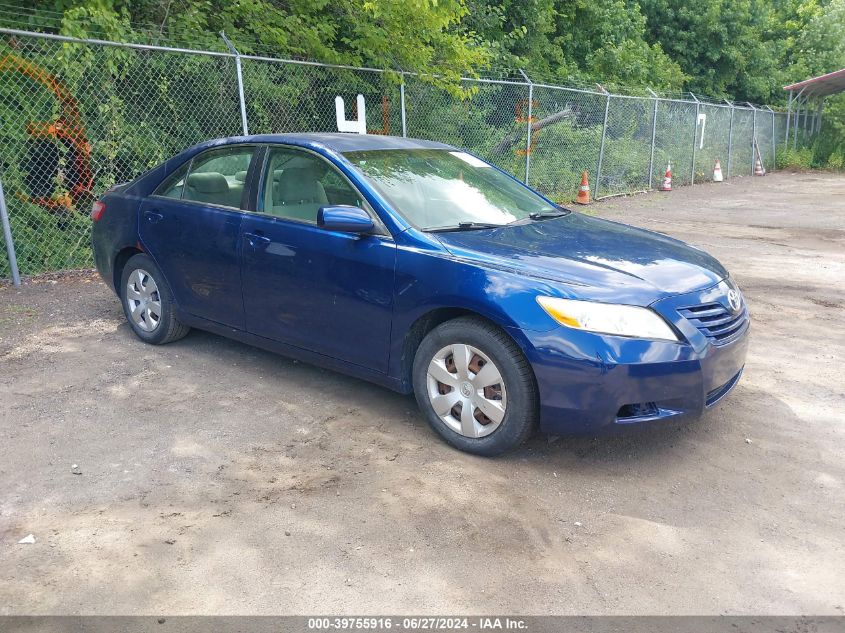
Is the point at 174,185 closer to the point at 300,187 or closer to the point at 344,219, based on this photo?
the point at 300,187

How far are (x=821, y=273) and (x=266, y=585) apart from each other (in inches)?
318

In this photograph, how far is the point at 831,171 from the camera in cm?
2961

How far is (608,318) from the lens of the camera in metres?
3.65

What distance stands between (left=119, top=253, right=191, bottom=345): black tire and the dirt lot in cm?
15

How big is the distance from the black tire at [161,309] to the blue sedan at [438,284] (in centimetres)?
2

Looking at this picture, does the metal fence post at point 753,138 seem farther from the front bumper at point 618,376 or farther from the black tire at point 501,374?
the black tire at point 501,374

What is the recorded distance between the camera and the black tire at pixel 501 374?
3.76 meters

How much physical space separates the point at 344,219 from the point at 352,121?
22.6 ft

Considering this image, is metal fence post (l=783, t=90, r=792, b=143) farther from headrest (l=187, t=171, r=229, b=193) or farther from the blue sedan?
headrest (l=187, t=171, r=229, b=193)

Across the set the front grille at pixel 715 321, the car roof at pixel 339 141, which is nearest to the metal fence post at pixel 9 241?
the car roof at pixel 339 141

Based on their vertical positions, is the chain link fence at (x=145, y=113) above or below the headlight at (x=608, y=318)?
above

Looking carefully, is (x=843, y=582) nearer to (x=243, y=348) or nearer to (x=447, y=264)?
(x=447, y=264)


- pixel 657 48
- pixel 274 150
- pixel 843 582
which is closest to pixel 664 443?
pixel 843 582

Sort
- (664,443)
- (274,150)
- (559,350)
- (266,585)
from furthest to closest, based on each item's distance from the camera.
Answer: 1. (274,150)
2. (664,443)
3. (559,350)
4. (266,585)
